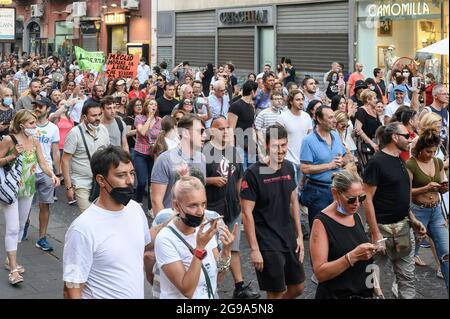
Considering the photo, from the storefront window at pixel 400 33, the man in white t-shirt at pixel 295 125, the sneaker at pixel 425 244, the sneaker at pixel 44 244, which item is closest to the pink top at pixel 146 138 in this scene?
the man in white t-shirt at pixel 295 125

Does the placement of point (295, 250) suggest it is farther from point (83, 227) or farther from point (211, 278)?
point (83, 227)

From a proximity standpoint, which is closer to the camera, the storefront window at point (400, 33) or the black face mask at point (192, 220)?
the black face mask at point (192, 220)

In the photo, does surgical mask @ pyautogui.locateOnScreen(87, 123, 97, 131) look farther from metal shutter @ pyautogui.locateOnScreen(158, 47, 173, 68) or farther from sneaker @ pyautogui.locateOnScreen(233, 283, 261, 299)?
metal shutter @ pyautogui.locateOnScreen(158, 47, 173, 68)

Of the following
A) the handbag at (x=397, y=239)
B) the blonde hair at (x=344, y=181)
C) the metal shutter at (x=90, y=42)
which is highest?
the metal shutter at (x=90, y=42)

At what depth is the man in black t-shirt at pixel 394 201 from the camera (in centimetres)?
605

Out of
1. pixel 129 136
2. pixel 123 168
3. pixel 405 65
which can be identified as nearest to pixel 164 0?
pixel 405 65

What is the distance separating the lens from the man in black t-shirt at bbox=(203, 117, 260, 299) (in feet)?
21.4

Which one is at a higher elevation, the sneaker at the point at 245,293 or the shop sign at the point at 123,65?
the shop sign at the point at 123,65

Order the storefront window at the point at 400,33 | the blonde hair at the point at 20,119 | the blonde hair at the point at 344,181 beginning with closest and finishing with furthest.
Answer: the blonde hair at the point at 344,181
the blonde hair at the point at 20,119
the storefront window at the point at 400,33

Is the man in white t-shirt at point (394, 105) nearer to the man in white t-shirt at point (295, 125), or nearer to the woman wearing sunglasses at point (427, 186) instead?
the man in white t-shirt at point (295, 125)

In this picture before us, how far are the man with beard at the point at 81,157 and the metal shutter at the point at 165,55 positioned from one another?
2273 cm

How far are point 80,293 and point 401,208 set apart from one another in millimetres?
3162

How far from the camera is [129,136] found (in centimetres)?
1061

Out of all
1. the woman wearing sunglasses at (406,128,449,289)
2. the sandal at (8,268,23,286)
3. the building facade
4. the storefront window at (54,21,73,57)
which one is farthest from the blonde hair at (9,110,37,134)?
the storefront window at (54,21,73,57)
